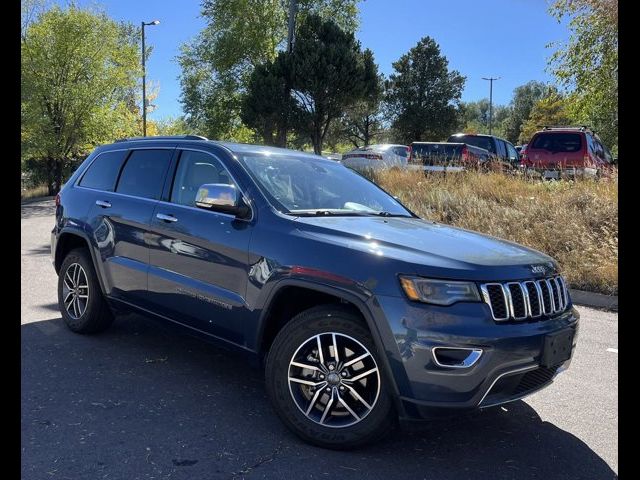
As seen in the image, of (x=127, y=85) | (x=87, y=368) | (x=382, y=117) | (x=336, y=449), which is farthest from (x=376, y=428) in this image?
(x=382, y=117)

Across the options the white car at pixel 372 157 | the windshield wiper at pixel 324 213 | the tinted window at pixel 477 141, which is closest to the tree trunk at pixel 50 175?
the white car at pixel 372 157

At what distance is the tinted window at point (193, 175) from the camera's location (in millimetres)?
4160

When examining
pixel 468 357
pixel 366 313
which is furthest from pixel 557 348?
pixel 366 313

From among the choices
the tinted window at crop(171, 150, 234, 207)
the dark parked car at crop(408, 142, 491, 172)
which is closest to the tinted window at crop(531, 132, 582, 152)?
the dark parked car at crop(408, 142, 491, 172)

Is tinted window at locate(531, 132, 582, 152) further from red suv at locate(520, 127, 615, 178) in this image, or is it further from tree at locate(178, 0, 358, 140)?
tree at locate(178, 0, 358, 140)

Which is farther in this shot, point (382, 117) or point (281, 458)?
point (382, 117)

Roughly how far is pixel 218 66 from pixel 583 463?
28.6 meters

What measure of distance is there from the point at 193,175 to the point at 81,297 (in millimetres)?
1736

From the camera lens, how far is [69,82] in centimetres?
2223

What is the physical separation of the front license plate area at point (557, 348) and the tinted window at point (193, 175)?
7.52 ft

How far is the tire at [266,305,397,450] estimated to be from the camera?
3102 mm

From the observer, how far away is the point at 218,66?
2920cm
